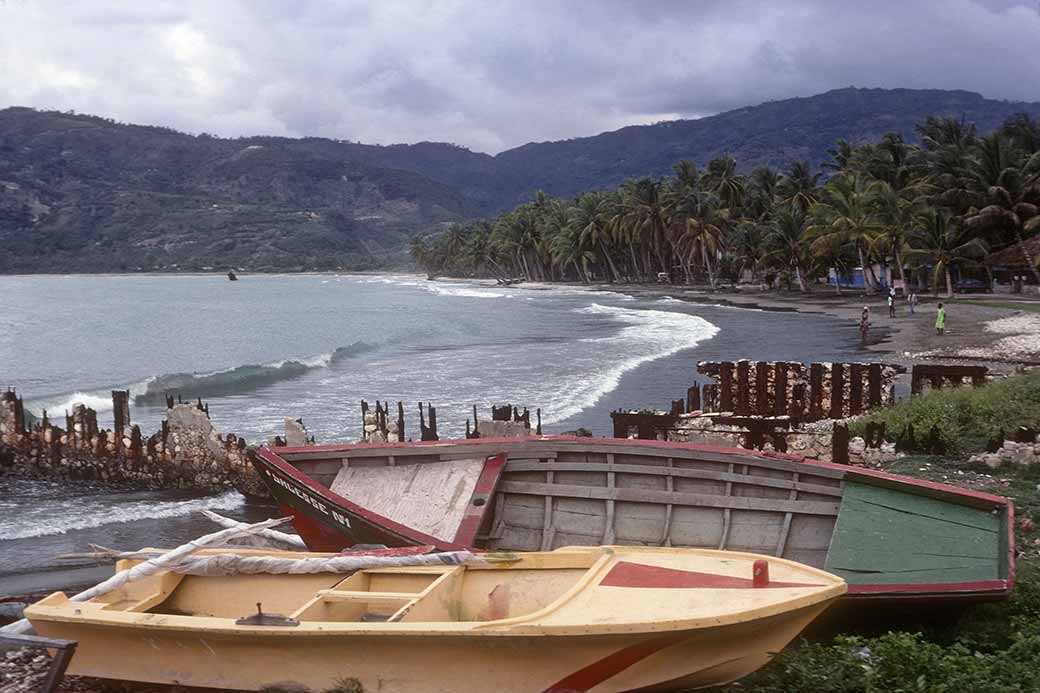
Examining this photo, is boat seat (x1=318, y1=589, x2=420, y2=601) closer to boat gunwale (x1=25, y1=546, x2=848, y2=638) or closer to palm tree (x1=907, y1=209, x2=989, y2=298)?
boat gunwale (x1=25, y1=546, x2=848, y2=638)

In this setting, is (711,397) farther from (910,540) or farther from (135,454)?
(910,540)

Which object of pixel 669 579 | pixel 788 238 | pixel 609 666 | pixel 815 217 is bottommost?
pixel 609 666

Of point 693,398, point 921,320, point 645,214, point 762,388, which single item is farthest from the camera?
point 645,214

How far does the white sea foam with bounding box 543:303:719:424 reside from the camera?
2955cm

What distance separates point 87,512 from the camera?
59.2 ft

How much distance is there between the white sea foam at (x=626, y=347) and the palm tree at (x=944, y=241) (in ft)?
44.1

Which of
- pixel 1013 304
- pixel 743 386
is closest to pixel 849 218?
pixel 1013 304

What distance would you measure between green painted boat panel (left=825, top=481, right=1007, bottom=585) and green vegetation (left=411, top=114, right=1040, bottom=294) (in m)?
44.7

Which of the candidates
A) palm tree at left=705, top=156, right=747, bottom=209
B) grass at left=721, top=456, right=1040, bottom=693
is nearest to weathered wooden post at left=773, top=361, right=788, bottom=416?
grass at left=721, top=456, right=1040, bottom=693

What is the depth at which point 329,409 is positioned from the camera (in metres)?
30.4

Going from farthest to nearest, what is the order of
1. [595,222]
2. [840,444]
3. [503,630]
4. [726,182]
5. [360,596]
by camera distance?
1. [595,222]
2. [726,182]
3. [840,444]
4. [360,596]
5. [503,630]

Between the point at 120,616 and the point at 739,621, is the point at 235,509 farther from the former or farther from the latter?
the point at 739,621

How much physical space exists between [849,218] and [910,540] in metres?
55.9

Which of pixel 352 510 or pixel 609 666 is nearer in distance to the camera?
pixel 609 666
